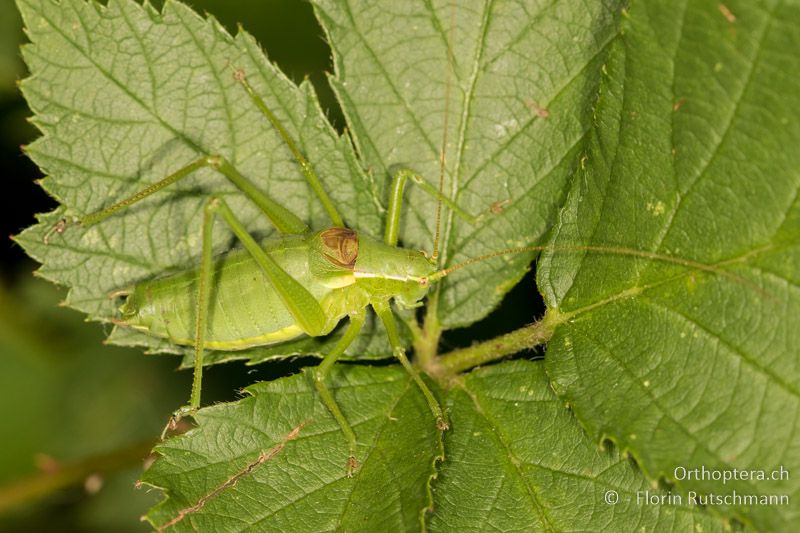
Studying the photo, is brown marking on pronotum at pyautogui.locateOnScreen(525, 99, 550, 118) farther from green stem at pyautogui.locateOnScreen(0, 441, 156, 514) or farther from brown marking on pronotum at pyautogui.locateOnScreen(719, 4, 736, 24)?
green stem at pyautogui.locateOnScreen(0, 441, 156, 514)

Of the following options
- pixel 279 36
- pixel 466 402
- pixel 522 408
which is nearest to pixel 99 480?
pixel 466 402

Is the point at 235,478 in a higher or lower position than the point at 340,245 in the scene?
lower

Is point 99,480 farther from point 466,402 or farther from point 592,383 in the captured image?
point 592,383

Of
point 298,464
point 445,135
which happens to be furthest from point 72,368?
point 445,135

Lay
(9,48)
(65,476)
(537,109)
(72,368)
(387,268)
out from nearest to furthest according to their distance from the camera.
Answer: (537,109)
(387,268)
(65,476)
(9,48)
(72,368)

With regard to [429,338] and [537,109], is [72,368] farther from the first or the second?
[537,109]

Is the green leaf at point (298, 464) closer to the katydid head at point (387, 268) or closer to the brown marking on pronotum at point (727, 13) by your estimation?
the katydid head at point (387, 268)

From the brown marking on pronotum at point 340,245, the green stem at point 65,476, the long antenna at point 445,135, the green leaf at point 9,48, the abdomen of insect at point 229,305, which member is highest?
the green leaf at point 9,48

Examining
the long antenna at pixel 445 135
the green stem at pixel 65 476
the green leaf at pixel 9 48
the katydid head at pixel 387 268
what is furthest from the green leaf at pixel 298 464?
the green leaf at pixel 9 48
